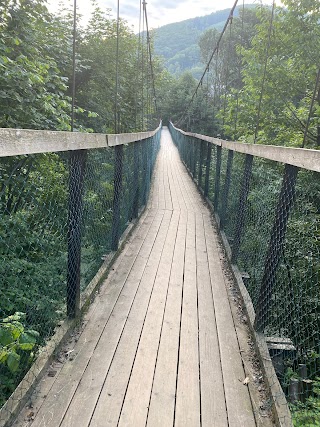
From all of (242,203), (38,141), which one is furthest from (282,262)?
(38,141)

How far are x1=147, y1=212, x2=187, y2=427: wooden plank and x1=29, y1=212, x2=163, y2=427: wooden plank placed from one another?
1.03 feet

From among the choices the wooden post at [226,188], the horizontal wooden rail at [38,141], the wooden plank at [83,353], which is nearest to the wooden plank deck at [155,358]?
the wooden plank at [83,353]

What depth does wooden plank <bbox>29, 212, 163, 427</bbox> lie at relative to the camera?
1.39 m

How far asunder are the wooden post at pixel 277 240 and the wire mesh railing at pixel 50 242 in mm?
1001

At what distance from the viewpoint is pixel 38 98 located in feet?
12.6

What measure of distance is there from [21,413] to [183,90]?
120ft

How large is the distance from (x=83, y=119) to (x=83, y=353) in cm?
749

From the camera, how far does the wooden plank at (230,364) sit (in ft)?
4.73

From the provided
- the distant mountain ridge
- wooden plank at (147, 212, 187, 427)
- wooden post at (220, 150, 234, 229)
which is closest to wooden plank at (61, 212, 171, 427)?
wooden plank at (147, 212, 187, 427)

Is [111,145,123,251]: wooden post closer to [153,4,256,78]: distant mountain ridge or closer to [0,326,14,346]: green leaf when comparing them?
[0,326,14,346]: green leaf

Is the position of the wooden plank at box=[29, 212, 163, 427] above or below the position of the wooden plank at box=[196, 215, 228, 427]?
above

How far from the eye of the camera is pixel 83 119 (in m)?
8.50

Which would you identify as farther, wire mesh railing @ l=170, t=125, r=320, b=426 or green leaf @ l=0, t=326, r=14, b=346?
wire mesh railing @ l=170, t=125, r=320, b=426

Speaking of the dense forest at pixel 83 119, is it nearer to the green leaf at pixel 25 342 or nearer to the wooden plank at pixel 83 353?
the green leaf at pixel 25 342
